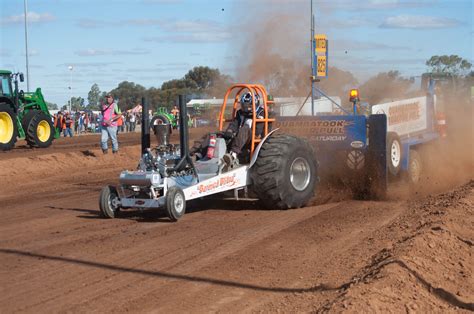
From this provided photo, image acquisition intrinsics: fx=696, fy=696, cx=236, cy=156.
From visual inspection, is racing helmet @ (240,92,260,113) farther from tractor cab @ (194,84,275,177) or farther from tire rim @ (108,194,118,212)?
tire rim @ (108,194,118,212)

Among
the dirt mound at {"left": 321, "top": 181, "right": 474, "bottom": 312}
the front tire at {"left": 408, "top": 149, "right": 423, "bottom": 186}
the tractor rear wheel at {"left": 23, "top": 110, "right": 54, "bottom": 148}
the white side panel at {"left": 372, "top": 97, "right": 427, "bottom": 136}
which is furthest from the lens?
the tractor rear wheel at {"left": 23, "top": 110, "right": 54, "bottom": 148}

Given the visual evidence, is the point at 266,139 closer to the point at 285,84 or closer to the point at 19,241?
the point at 19,241

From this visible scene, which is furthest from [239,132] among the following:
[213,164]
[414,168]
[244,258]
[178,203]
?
[414,168]

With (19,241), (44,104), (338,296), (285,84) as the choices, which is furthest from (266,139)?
(44,104)

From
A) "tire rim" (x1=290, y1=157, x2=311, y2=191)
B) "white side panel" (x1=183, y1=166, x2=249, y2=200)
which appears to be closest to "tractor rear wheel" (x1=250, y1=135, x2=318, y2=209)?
"tire rim" (x1=290, y1=157, x2=311, y2=191)

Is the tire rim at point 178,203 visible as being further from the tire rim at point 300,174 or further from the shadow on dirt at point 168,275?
the shadow on dirt at point 168,275

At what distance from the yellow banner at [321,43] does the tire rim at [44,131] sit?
10496 mm

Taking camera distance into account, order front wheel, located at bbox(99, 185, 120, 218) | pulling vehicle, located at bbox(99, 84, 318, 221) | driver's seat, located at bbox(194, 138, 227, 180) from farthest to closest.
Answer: driver's seat, located at bbox(194, 138, 227, 180) → front wheel, located at bbox(99, 185, 120, 218) → pulling vehicle, located at bbox(99, 84, 318, 221)

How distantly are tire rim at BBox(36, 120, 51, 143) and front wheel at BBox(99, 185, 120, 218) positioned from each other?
578 inches

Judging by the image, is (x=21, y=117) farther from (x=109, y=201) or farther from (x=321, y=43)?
(x=109, y=201)

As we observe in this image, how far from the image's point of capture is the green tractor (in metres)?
21.5

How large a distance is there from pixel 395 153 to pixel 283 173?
283 cm

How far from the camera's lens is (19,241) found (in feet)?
27.4

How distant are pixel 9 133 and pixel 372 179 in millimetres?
13857
